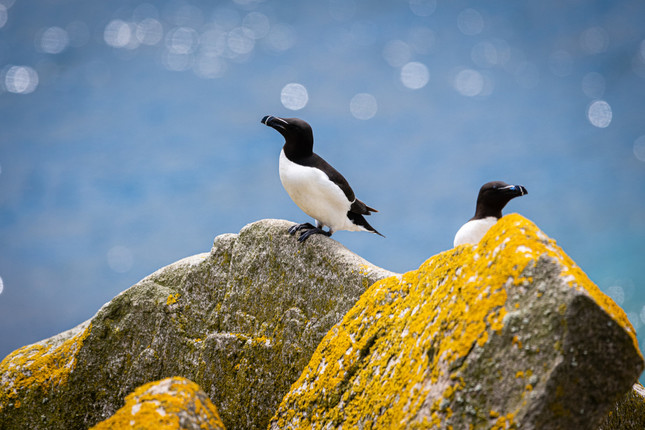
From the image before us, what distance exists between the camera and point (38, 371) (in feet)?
19.5

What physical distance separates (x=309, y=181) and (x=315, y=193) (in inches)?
6.1

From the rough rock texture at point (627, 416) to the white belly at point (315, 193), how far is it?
3673mm

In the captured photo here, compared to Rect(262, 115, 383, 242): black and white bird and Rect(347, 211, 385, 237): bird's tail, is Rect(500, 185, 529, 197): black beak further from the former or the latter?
Rect(262, 115, 383, 242): black and white bird

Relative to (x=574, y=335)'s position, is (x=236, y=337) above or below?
below

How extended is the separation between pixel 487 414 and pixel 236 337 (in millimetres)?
3391

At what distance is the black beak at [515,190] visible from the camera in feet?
18.2

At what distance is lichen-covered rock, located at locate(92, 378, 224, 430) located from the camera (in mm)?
2891

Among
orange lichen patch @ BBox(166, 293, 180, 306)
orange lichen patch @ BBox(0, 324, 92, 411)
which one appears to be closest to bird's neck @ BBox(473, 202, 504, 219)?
orange lichen patch @ BBox(166, 293, 180, 306)

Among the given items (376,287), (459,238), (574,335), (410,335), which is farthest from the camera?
(459,238)

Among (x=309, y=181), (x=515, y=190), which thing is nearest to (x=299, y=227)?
(x=309, y=181)

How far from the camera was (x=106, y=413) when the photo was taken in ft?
18.4

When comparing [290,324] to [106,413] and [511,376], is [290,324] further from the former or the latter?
[511,376]

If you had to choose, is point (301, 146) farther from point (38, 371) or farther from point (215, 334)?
point (38, 371)


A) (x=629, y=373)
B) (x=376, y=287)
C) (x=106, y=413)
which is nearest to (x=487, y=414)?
(x=629, y=373)
